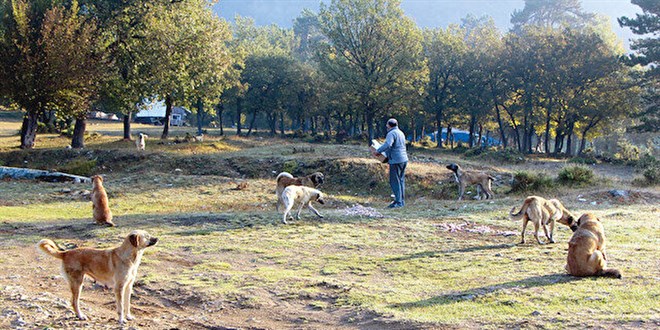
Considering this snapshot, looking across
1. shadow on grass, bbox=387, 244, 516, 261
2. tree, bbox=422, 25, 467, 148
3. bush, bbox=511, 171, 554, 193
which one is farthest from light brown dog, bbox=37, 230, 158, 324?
tree, bbox=422, 25, 467, 148

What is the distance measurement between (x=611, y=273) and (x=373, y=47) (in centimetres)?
4315

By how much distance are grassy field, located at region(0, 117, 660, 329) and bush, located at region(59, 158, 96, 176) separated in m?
4.76

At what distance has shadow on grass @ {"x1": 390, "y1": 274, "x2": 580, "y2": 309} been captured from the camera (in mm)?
8172

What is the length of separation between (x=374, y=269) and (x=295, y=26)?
16540 centimetres

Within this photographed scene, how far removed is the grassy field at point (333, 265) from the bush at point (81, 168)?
15.6 feet

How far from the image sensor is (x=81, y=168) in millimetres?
27562

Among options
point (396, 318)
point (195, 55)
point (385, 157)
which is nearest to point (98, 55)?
point (195, 55)

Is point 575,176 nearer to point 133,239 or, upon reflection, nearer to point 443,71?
point 133,239

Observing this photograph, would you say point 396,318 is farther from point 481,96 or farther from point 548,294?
point 481,96

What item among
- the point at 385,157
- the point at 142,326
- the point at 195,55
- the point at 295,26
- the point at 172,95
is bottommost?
the point at 142,326

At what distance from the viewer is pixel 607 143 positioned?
8219 centimetres

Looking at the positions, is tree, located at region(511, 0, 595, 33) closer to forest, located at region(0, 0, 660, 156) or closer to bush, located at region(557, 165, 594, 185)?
forest, located at region(0, 0, 660, 156)

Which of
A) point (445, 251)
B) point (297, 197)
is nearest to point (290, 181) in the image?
point (297, 197)

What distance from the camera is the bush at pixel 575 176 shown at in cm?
2438
